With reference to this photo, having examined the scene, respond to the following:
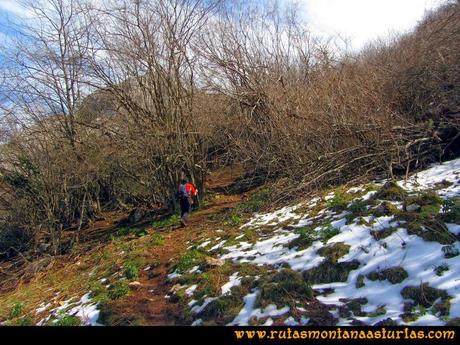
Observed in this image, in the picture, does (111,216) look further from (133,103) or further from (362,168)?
(362,168)

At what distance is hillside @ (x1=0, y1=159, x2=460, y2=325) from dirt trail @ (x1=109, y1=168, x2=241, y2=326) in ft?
0.09

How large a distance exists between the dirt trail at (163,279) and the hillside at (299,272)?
3 centimetres

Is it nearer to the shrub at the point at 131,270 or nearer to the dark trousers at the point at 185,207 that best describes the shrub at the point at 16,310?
the shrub at the point at 131,270

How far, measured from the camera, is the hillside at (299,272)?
13.3ft

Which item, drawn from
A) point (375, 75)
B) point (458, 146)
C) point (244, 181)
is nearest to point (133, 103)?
point (244, 181)

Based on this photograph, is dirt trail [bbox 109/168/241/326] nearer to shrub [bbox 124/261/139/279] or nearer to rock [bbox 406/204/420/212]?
shrub [bbox 124/261/139/279]

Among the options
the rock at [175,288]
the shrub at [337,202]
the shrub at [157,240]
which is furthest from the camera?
the shrub at [157,240]

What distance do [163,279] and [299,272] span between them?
240 centimetres

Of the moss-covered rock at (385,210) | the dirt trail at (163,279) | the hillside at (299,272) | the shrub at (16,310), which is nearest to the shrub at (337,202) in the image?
the hillside at (299,272)

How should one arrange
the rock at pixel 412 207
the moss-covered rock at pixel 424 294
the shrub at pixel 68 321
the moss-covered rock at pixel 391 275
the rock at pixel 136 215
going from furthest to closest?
the rock at pixel 136 215 → the rock at pixel 412 207 → the shrub at pixel 68 321 → the moss-covered rock at pixel 391 275 → the moss-covered rock at pixel 424 294

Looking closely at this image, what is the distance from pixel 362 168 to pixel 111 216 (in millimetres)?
8754

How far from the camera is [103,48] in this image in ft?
35.6

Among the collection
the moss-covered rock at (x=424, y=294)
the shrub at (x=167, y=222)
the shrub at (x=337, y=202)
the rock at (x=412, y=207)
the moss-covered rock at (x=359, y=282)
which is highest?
the shrub at (x=337, y=202)

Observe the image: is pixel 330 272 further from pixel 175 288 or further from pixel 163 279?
pixel 163 279
